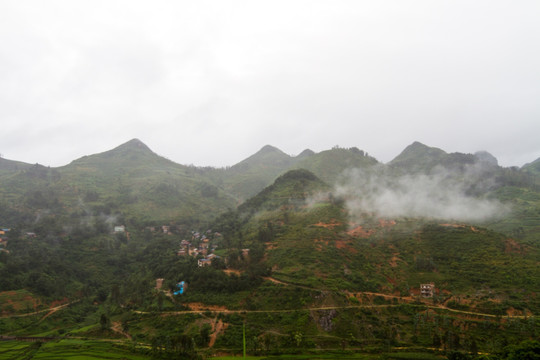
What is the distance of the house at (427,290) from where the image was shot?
1435 inches

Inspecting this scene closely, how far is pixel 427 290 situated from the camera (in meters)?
36.7

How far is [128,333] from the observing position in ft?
114

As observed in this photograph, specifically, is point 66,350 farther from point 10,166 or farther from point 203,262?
point 10,166

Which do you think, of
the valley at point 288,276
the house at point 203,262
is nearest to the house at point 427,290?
the valley at point 288,276

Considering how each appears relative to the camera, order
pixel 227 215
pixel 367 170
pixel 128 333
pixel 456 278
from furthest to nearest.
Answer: pixel 367 170 < pixel 227 215 < pixel 456 278 < pixel 128 333

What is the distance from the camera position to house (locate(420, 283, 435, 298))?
36.4 meters

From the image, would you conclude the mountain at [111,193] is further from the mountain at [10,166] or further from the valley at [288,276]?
the mountain at [10,166]

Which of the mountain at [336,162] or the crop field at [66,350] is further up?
the mountain at [336,162]

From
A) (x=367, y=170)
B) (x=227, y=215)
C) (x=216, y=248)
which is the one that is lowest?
(x=216, y=248)

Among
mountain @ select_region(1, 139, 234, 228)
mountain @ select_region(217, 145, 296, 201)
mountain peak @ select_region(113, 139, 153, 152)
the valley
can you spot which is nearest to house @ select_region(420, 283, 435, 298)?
the valley

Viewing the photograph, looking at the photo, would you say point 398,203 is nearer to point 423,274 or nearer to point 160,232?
point 423,274

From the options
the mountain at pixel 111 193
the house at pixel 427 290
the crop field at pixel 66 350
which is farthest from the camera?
the mountain at pixel 111 193

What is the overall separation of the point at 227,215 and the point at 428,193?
58.5 metres

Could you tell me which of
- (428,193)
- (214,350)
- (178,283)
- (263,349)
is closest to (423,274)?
(263,349)
